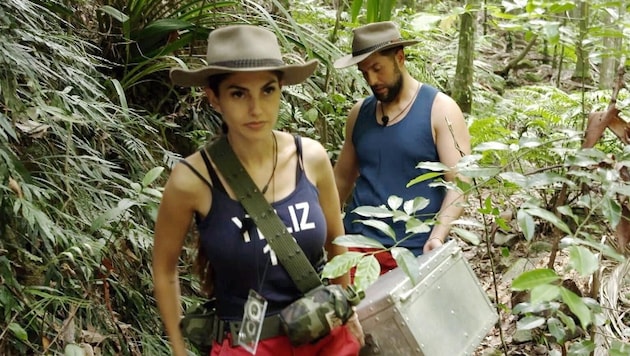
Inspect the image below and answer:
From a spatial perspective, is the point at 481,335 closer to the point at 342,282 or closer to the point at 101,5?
the point at 342,282

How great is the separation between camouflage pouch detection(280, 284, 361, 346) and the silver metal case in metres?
0.16

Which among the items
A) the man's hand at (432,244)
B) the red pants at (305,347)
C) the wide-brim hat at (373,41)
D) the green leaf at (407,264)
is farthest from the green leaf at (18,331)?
the wide-brim hat at (373,41)

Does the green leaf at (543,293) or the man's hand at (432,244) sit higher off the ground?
the green leaf at (543,293)

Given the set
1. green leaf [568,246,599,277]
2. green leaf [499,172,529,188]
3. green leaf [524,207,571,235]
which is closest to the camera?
green leaf [568,246,599,277]

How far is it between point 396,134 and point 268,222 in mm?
1551

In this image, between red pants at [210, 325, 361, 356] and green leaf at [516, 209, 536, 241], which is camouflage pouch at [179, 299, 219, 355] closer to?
red pants at [210, 325, 361, 356]

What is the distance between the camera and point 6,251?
2.72 metres

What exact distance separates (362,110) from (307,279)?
1756 mm

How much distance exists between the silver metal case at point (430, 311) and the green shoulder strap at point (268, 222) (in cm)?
27

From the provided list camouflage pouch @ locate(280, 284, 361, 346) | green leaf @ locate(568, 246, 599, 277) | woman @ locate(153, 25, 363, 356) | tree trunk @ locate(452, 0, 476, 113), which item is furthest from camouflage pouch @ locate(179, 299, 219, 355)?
tree trunk @ locate(452, 0, 476, 113)

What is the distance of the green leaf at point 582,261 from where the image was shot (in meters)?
1.54

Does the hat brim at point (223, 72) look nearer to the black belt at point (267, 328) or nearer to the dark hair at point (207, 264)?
the dark hair at point (207, 264)

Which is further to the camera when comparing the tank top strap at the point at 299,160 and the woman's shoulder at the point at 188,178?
the tank top strap at the point at 299,160

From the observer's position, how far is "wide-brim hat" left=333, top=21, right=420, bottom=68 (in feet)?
11.3
